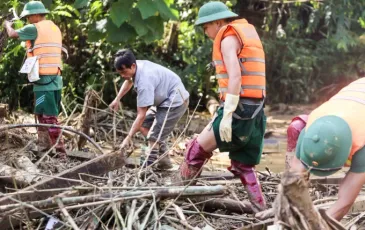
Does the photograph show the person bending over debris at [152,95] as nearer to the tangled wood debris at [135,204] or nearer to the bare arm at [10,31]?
the tangled wood debris at [135,204]

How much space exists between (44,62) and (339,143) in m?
3.74

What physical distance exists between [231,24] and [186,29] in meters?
8.82

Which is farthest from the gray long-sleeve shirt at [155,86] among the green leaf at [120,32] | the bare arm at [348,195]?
the bare arm at [348,195]

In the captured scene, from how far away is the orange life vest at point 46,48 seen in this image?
6.14 metres

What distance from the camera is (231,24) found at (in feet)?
13.4

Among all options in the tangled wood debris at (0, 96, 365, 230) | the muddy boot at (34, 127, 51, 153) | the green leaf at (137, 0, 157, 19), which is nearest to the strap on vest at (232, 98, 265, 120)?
the tangled wood debris at (0, 96, 365, 230)

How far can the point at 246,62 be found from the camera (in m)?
4.14

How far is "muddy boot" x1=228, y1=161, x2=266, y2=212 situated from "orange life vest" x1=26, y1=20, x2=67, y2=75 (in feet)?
8.68

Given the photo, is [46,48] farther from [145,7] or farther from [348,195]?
[348,195]

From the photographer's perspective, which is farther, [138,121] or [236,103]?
[138,121]

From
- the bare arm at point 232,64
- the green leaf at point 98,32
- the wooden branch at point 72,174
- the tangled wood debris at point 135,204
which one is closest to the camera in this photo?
the tangled wood debris at point 135,204

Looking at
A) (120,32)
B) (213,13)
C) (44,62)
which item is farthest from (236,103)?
(120,32)

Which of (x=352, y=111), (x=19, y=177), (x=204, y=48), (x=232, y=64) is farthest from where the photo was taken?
(x=204, y=48)

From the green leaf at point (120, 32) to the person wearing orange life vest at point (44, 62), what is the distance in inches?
46.8
